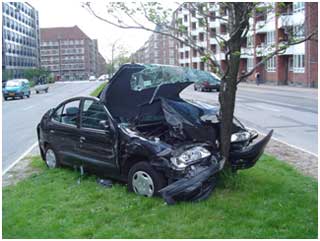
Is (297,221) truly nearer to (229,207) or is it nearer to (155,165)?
(229,207)

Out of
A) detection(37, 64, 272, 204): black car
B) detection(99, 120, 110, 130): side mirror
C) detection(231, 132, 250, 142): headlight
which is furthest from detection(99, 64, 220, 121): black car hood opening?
detection(231, 132, 250, 142): headlight

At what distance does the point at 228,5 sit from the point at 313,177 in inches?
119

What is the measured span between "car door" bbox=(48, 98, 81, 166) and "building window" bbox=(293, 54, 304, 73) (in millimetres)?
36369

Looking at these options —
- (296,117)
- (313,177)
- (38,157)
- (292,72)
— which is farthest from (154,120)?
(292,72)

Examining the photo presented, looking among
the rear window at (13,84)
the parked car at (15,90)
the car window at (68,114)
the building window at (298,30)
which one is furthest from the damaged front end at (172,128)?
the rear window at (13,84)

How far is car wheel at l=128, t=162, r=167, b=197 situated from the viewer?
5.62 meters

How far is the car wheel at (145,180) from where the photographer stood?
562 cm

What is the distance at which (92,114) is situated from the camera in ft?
22.7

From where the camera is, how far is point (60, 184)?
6633 mm

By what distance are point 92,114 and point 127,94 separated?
0.66m

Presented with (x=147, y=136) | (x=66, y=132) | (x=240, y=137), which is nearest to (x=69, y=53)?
(x=66, y=132)

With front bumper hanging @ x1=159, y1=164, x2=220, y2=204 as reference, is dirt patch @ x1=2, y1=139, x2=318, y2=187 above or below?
below

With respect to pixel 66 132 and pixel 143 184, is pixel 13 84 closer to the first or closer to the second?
pixel 66 132

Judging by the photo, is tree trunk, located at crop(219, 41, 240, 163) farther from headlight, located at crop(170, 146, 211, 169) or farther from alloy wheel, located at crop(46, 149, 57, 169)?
alloy wheel, located at crop(46, 149, 57, 169)
